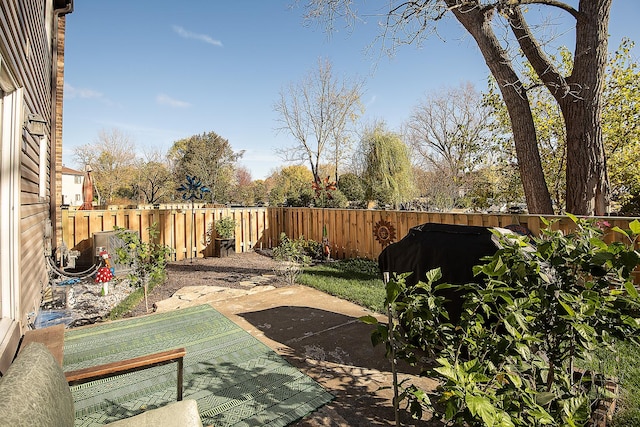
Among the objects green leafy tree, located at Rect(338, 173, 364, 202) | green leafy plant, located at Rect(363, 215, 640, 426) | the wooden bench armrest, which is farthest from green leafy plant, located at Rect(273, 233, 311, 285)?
green leafy tree, located at Rect(338, 173, 364, 202)

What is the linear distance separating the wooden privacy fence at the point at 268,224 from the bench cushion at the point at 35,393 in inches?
212

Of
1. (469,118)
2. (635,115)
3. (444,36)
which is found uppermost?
(469,118)

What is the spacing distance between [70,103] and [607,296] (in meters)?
25.2

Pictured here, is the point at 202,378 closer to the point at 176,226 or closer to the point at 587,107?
the point at 587,107

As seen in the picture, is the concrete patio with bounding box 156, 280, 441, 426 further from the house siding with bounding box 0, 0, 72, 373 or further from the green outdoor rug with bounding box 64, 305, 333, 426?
the house siding with bounding box 0, 0, 72, 373

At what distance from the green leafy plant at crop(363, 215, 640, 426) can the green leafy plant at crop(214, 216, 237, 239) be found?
762 centimetres

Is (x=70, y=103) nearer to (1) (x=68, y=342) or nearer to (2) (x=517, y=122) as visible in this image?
(1) (x=68, y=342)

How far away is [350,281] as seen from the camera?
229 inches

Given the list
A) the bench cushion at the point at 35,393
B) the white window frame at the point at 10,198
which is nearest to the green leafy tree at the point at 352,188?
the white window frame at the point at 10,198

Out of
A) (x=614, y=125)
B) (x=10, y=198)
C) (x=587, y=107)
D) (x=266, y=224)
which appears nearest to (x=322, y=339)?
(x=10, y=198)

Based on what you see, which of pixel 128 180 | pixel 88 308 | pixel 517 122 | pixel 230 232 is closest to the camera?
pixel 88 308

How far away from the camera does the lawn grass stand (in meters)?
4.76

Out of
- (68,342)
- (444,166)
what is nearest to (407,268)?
(68,342)

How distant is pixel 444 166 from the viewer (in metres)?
18.2
